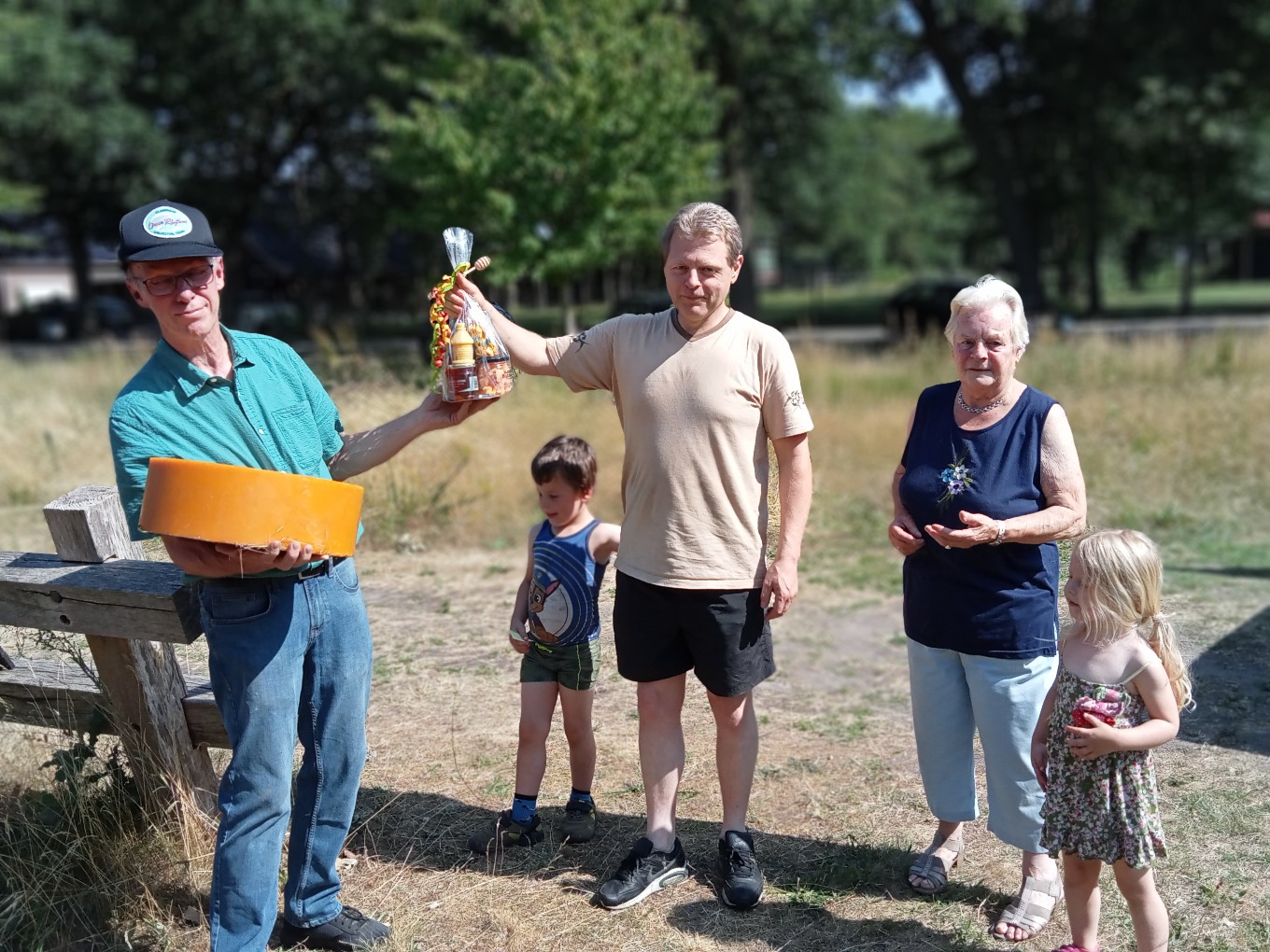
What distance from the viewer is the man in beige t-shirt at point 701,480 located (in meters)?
3.20

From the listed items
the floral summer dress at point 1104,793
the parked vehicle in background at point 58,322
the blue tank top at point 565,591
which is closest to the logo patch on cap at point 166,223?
the blue tank top at point 565,591

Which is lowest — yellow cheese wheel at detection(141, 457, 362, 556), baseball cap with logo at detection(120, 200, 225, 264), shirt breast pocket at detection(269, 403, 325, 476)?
yellow cheese wheel at detection(141, 457, 362, 556)

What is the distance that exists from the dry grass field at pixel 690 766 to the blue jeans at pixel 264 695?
52cm

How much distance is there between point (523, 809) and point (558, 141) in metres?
11.4

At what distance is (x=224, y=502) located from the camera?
259 cm

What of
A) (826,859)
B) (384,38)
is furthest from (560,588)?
(384,38)

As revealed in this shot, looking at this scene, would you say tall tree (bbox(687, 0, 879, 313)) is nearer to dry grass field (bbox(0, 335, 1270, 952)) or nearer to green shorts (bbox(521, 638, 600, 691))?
dry grass field (bbox(0, 335, 1270, 952))

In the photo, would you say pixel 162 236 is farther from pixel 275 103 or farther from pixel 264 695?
pixel 275 103

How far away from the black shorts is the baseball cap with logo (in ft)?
4.84

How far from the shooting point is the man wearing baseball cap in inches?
109

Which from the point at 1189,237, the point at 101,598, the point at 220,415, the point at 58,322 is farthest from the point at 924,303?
the point at 58,322

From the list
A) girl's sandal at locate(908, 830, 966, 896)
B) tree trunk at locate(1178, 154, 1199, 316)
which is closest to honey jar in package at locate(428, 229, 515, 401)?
girl's sandal at locate(908, 830, 966, 896)

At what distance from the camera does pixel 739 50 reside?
22.8 m

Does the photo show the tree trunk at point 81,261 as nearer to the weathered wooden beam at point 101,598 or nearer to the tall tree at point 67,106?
the tall tree at point 67,106
